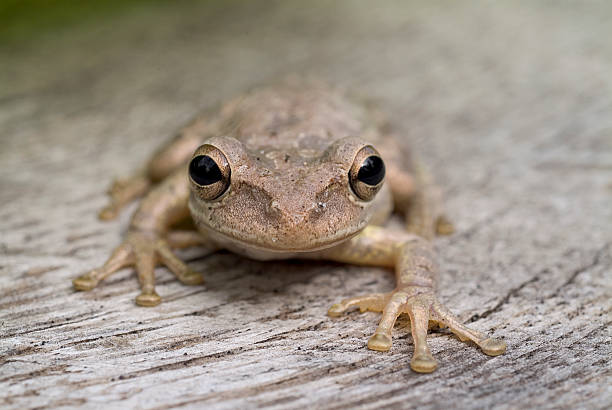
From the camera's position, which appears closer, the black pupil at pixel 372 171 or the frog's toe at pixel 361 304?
the frog's toe at pixel 361 304

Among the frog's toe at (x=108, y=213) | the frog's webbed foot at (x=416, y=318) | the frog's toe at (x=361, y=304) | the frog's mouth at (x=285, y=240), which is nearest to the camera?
the frog's webbed foot at (x=416, y=318)

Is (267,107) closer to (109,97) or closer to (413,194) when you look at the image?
(413,194)

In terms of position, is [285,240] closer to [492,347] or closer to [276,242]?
[276,242]

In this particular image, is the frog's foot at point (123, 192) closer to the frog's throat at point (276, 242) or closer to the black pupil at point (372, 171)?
the frog's throat at point (276, 242)

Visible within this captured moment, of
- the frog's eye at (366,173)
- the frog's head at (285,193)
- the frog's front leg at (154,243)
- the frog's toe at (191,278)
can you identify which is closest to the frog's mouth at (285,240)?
the frog's head at (285,193)

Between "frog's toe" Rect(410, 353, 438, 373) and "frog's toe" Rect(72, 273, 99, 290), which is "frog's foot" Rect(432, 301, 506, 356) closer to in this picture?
"frog's toe" Rect(410, 353, 438, 373)

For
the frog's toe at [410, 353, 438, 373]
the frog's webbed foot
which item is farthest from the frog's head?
the frog's toe at [410, 353, 438, 373]
